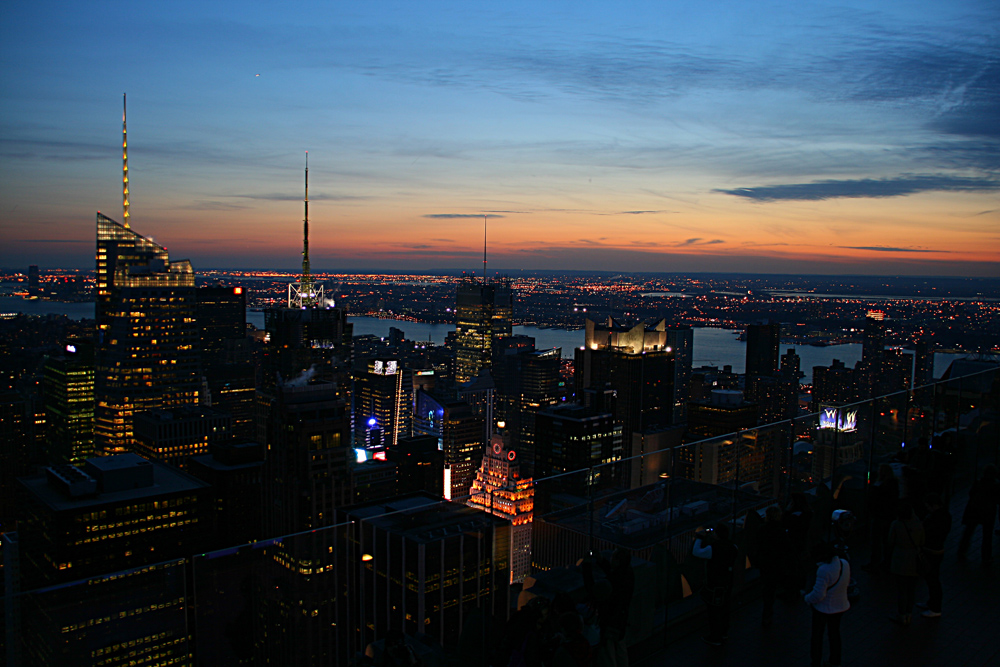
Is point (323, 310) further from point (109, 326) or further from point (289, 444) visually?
point (289, 444)

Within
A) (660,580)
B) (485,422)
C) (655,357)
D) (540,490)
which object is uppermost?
(540,490)

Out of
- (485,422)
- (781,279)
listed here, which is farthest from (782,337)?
(485,422)

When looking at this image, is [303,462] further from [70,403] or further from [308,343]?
[308,343]

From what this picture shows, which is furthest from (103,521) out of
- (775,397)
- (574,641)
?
(775,397)

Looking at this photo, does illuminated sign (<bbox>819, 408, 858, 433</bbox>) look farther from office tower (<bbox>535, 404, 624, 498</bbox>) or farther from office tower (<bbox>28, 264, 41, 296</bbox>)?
office tower (<bbox>28, 264, 41, 296</bbox>)

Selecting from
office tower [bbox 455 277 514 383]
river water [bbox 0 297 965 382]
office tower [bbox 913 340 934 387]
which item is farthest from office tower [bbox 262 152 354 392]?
office tower [bbox 913 340 934 387]

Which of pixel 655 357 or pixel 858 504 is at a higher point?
pixel 858 504
